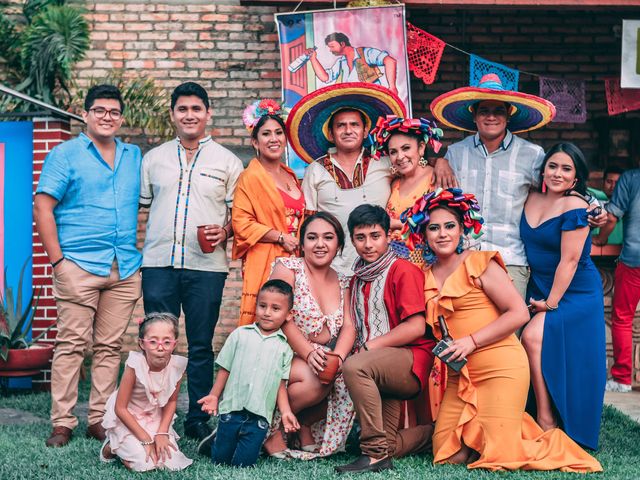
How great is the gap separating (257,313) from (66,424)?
1386 mm

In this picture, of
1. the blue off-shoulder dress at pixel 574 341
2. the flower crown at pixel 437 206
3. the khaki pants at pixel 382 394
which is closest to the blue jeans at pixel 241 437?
the khaki pants at pixel 382 394

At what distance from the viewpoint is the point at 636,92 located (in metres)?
7.44

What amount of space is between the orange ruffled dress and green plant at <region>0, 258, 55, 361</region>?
11.4 feet

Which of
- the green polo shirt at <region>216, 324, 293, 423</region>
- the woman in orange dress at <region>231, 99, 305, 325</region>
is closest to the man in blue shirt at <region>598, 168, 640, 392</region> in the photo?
the woman in orange dress at <region>231, 99, 305, 325</region>

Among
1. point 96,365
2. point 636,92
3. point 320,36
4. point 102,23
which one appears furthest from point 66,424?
point 636,92

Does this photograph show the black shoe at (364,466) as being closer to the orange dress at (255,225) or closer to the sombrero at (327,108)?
the orange dress at (255,225)

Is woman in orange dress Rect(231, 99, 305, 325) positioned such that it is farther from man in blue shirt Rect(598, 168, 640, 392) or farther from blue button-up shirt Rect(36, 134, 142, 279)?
man in blue shirt Rect(598, 168, 640, 392)

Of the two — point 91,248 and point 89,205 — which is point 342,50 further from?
point 91,248

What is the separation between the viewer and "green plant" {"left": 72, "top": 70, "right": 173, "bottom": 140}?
7.52m

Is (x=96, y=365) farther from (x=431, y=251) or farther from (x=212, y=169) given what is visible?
(x=431, y=251)

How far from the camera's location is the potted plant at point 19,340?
630 centimetres

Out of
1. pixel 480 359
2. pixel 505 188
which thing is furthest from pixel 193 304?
pixel 505 188

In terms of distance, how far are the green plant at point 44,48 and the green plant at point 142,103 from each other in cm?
25

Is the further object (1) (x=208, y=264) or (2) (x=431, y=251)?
(1) (x=208, y=264)
